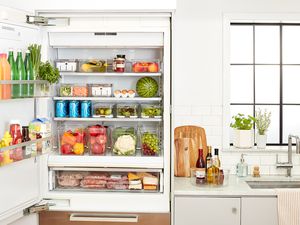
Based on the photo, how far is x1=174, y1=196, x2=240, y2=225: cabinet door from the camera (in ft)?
12.5

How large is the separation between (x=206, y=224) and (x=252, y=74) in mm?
1809

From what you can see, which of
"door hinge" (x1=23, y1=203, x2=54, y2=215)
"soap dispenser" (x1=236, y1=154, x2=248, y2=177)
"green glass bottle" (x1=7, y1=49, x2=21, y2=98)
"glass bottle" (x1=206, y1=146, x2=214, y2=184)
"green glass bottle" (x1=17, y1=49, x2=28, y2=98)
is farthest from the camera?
"soap dispenser" (x1=236, y1=154, x2=248, y2=177)

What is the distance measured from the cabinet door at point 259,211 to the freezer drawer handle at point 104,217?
2.79 ft

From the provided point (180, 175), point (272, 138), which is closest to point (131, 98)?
point (180, 175)

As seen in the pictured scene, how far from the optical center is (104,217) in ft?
12.2

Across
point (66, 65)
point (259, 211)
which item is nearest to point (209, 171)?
point (259, 211)

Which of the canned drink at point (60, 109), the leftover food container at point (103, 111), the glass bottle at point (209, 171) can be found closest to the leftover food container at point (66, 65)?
the canned drink at point (60, 109)

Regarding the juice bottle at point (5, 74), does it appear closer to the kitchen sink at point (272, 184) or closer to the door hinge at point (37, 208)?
the door hinge at point (37, 208)

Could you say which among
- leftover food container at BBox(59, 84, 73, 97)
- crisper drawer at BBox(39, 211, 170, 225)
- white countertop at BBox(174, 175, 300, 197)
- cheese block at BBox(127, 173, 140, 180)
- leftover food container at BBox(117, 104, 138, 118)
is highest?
leftover food container at BBox(59, 84, 73, 97)

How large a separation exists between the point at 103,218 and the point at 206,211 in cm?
79

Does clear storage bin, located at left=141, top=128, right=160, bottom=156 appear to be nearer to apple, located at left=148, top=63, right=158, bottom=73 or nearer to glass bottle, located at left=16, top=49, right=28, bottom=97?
apple, located at left=148, top=63, right=158, bottom=73

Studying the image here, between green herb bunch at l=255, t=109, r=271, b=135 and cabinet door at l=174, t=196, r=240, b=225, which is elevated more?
green herb bunch at l=255, t=109, r=271, b=135

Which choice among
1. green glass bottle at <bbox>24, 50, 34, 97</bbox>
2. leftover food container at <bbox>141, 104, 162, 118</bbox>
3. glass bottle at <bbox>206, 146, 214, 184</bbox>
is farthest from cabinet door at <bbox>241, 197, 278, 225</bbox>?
green glass bottle at <bbox>24, 50, 34, 97</bbox>

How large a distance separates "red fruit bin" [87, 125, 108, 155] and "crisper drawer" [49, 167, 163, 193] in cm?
17
